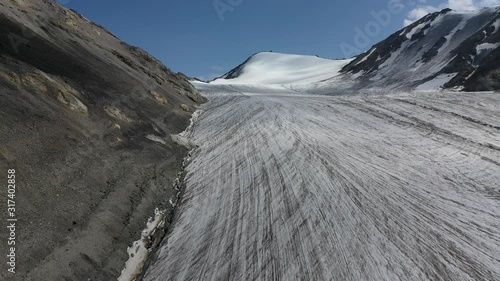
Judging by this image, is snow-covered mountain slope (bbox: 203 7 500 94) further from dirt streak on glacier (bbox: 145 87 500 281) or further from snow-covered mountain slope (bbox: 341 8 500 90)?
dirt streak on glacier (bbox: 145 87 500 281)

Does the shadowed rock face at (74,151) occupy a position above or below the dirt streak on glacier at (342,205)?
above

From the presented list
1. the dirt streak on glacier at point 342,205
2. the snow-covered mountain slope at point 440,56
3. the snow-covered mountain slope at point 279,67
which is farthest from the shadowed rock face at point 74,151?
the snow-covered mountain slope at point 279,67

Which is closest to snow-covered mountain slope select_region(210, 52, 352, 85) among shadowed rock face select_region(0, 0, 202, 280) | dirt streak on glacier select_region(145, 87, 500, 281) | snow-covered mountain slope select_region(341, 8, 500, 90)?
snow-covered mountain slope select_region(341, 8, 500, 90)

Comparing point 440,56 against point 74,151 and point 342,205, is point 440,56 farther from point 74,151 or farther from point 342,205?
point 74,151

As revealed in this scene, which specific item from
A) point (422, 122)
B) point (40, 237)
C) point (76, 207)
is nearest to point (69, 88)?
point (76, 207)

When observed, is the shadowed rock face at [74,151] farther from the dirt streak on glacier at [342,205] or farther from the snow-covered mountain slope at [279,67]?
the snow-covered mountain slope at [279,67]

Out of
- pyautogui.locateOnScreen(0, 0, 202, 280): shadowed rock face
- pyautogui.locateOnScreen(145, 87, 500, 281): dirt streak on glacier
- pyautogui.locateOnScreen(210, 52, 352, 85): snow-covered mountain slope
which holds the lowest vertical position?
pyautogui.locateOnScreen(210, 52, 352, 85): snow-covered mountain slope

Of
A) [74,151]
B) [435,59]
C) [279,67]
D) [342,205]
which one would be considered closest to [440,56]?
[435,59]
